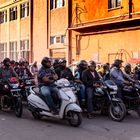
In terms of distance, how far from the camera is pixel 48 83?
10.9 metres

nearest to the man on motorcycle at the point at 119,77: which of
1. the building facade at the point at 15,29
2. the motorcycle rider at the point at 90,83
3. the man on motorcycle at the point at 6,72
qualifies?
the motorcycle rider at the point at 90,83

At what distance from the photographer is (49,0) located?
30.3 m

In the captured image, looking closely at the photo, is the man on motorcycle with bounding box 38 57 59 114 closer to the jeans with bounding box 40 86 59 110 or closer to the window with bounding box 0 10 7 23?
the jeans with bounding box 40 86 59 110

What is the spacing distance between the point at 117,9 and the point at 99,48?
2.88m

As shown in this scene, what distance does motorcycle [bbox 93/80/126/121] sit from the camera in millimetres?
11109

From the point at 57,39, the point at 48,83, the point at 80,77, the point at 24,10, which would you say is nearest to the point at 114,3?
the point at 57,39

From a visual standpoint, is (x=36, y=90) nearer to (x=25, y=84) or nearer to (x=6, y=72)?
(x=6, y=72)

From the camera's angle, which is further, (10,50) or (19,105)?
(10,50)

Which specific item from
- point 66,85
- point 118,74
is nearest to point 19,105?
point 66,85

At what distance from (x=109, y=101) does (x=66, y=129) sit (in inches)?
81.8

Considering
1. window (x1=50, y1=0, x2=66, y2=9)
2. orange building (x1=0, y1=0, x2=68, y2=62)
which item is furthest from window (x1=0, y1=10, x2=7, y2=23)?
window (x1=50, y1=0, x2=66, y2=9)

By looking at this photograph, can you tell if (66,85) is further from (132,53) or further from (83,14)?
(83,14)

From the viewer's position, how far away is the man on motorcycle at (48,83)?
1066 centimetres

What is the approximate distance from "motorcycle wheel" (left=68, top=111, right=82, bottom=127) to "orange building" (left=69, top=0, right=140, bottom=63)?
12.3m
